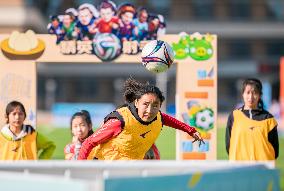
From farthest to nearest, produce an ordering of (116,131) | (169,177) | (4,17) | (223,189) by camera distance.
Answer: (4,17), (116,131), (223,189), (169,177)

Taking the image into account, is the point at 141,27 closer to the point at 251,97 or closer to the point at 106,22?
the point at 106,22

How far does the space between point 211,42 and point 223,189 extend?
315 inches

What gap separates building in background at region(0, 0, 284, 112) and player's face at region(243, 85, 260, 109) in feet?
170

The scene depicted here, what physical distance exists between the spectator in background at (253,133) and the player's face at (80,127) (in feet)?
5.64

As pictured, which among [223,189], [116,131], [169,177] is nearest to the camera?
[169,177]

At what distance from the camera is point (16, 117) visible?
8539 mm

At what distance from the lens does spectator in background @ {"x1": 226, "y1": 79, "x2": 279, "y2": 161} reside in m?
8.28

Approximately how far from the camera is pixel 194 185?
336 centimetres

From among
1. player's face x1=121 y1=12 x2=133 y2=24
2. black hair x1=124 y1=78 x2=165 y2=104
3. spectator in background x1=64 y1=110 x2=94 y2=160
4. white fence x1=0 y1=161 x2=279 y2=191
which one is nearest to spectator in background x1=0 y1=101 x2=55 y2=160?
spectator in background x1=64 y1=110 x2=94 y2=160

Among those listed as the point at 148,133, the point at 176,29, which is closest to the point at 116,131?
the point at 148,133

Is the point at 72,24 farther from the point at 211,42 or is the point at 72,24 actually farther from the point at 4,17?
the point at 4,17

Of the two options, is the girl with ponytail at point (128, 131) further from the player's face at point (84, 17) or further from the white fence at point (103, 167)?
the player's face at point (84, 17)

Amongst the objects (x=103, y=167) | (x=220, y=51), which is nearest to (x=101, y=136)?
(x=103, y=167)

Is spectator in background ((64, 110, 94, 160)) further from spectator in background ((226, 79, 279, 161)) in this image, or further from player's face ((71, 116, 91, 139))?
spectator in background ((226, 79, 279, 161))
